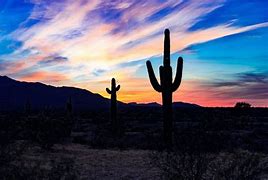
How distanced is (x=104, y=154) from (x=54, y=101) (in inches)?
6406

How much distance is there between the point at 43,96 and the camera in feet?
591

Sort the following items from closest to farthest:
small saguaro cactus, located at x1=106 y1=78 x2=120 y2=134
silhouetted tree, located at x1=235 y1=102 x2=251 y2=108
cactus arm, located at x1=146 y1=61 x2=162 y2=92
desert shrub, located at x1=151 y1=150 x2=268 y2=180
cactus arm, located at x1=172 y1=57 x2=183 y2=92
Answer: desert shrub, located at x1=151 y1=150 x2=268 y2=180
cactus arm, located at x1=172 y1=57 x2=183 y2=92
cactus arm, located at x1=146 y1=61 x2=162 y2=92
small saguaro cactus, located at x1=106 y1=78 x2=120 y2=134
silhouetted tree, located at x1=235 y1=102 x2=251 y2=108

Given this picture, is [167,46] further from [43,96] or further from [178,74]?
[43,96]

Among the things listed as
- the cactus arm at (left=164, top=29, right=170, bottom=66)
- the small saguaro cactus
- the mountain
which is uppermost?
the mountain

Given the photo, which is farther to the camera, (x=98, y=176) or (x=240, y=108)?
(x=240, y=108)

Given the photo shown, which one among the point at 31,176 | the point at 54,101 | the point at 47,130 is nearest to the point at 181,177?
the point at 31,176

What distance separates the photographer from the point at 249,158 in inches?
329

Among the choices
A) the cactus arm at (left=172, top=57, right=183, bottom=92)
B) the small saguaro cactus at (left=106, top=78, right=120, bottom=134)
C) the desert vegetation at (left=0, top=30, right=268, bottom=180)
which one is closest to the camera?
the desert vegetation at (left=0, top=30, right=268, bottom=180)

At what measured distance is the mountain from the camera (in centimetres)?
17038

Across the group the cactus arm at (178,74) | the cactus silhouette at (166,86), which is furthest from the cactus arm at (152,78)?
the cactus arm at (178,74)

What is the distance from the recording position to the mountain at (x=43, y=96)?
170375 millimetres

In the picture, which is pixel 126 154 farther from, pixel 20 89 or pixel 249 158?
pixel 20 89

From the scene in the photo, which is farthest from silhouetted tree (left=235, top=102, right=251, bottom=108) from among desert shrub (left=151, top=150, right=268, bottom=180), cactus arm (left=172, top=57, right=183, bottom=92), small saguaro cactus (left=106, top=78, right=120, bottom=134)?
desert shrub (left=151, top=150, right=268, bottom=180)

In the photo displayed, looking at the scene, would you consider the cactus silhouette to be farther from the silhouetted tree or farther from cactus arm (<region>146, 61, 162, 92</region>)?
the silhouetted tree
